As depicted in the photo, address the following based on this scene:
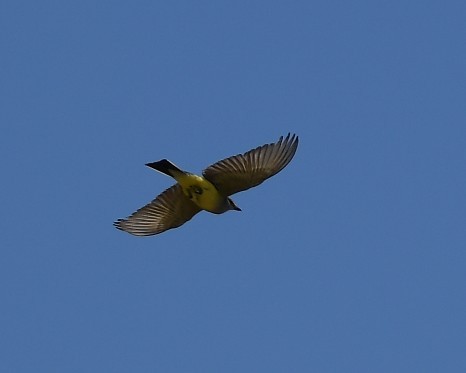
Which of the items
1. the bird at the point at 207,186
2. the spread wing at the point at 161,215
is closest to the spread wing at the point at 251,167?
the bird at the point at 207,186

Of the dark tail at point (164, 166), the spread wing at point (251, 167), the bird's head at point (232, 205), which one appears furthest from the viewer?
the bird's head at point (232, 205)

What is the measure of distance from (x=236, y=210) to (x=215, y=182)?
0.68 metres

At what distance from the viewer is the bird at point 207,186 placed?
73.7 feet

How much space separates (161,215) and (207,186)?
1257 mm

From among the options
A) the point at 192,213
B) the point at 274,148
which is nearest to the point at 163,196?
the point at 192,213

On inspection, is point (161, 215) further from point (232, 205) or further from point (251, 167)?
point (251, 167)

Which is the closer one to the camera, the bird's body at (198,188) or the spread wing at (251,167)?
the spread wing at (251,167)

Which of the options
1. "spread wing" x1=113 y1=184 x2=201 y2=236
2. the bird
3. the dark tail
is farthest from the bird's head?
the dark tail

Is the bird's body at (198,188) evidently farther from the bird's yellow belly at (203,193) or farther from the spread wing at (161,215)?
the spread wing at (161,215)

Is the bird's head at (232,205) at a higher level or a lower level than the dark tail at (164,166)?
lower

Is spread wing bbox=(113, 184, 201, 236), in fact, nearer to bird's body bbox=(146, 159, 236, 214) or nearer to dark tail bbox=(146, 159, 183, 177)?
bird's body bbox=(146, 159, 236, 214)

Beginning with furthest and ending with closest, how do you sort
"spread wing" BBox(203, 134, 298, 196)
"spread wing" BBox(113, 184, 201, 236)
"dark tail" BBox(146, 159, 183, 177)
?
1. "spread wing" BBox(113, 184, 201, 236)
2. "dark tail" BBox(146, 159, 183, 177)
3. "spread wing" BBox(203, 134, 298, 196)

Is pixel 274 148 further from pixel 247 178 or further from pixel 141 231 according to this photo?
pixel 141 231

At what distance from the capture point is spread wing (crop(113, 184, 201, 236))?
23.9 m
